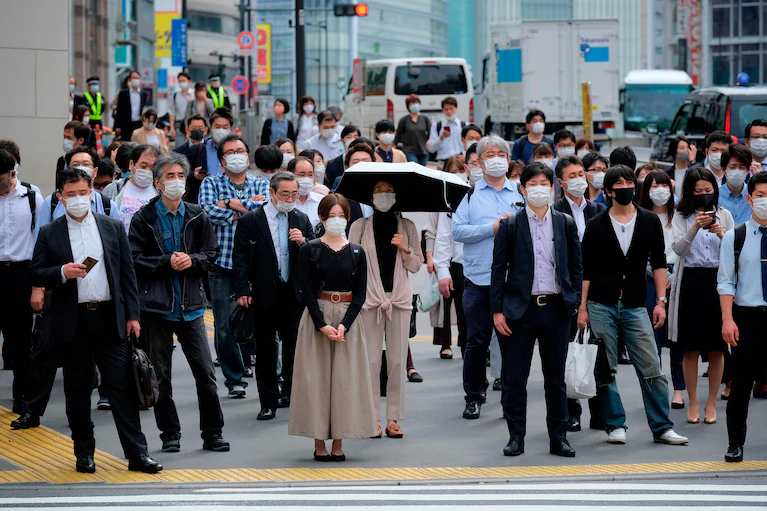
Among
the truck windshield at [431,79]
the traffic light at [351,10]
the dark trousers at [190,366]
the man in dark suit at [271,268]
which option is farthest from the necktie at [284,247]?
the truck windshield at [431,79]

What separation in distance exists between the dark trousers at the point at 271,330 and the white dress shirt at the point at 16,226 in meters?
1.87

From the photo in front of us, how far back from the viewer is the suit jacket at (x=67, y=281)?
26.8 ft

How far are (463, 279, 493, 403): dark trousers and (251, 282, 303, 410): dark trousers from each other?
4.43 ft

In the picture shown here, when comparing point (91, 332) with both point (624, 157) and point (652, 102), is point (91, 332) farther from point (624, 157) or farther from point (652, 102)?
point (652, 102)

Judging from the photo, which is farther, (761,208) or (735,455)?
(761,208)

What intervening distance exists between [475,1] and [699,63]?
3776 inches

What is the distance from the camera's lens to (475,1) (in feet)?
547

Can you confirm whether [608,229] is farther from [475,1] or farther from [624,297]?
[475,1]

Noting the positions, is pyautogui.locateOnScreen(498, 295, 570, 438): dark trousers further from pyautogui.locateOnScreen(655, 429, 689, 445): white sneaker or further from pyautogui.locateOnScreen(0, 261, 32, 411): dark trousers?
pyautogui.locateOnScreen(0, 261, 32, 411): dark trousers

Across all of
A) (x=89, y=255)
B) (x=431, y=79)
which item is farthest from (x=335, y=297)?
(x=431, y=79)

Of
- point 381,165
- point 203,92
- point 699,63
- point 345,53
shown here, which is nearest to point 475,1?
point 345,53

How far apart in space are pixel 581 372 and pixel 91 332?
331 centimetres

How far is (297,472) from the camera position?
8.35 meters

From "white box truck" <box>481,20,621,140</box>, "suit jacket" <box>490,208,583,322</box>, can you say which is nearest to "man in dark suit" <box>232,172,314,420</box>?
"suit jacket" <box>490,208,583,322</box>
